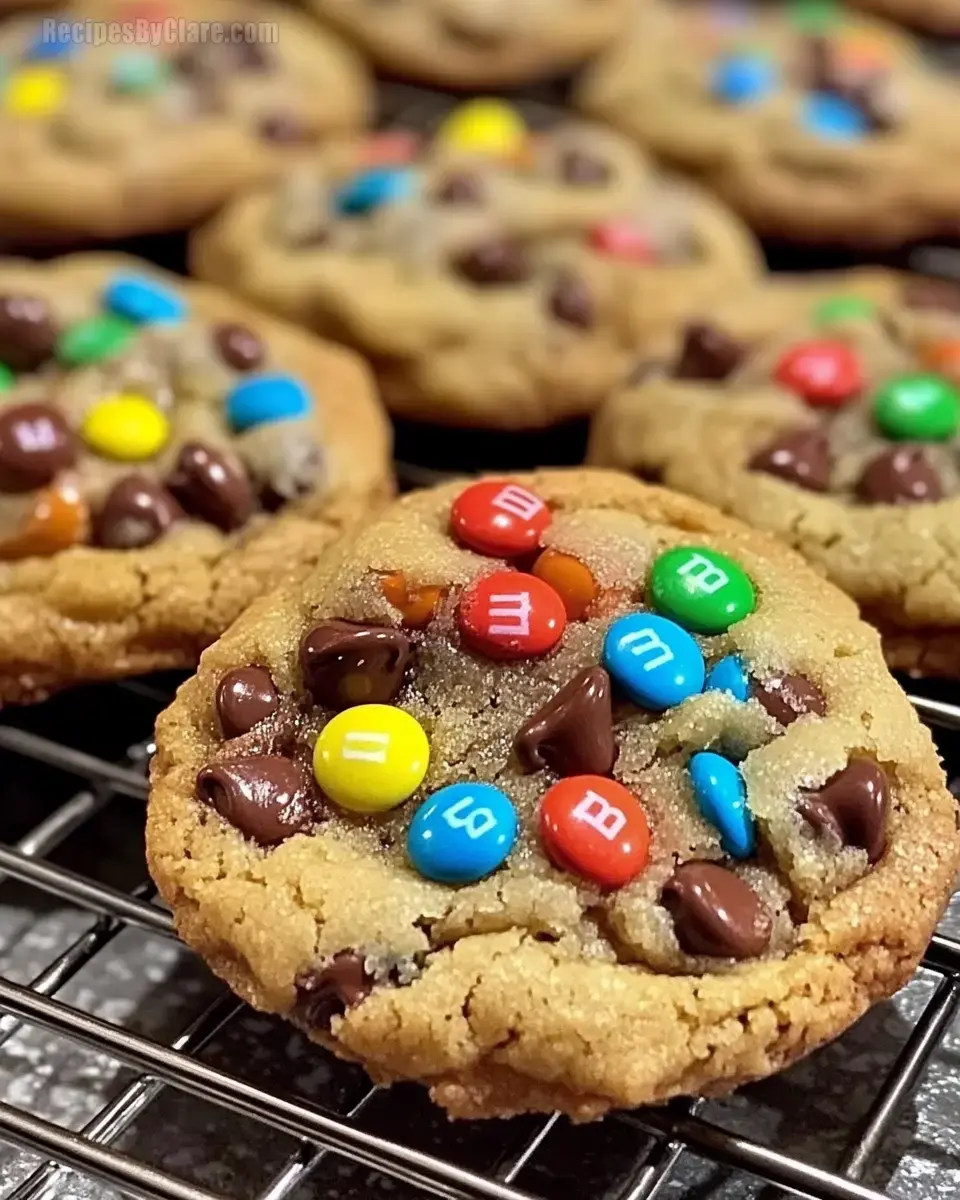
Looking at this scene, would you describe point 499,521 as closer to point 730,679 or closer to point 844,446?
point 730,679

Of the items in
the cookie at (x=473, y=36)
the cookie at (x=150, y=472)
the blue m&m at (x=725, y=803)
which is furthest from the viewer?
the cookie at (x=473, y=36)

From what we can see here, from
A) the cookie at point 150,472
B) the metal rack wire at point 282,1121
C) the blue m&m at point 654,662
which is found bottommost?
the metal rack wire at point 282,1121

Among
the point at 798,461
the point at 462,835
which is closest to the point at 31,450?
the point at 462,835

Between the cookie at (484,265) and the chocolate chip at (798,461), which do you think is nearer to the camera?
the chocolate chip at (798,461)

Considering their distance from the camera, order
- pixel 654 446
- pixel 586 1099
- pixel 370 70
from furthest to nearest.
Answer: pixel 370 70, pixel 654 446, pixel 586 1099

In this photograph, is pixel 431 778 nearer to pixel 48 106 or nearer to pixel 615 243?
pixel 615 243

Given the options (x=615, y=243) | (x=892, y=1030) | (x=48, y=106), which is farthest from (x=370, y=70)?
(x=892, y=1030)

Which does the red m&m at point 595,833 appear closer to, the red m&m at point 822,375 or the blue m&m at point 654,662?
the blue m&m at point 654,662

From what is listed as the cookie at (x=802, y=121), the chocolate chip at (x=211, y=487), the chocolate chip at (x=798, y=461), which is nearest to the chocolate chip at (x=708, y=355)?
the chocolate chip at (x=798, y=461)
